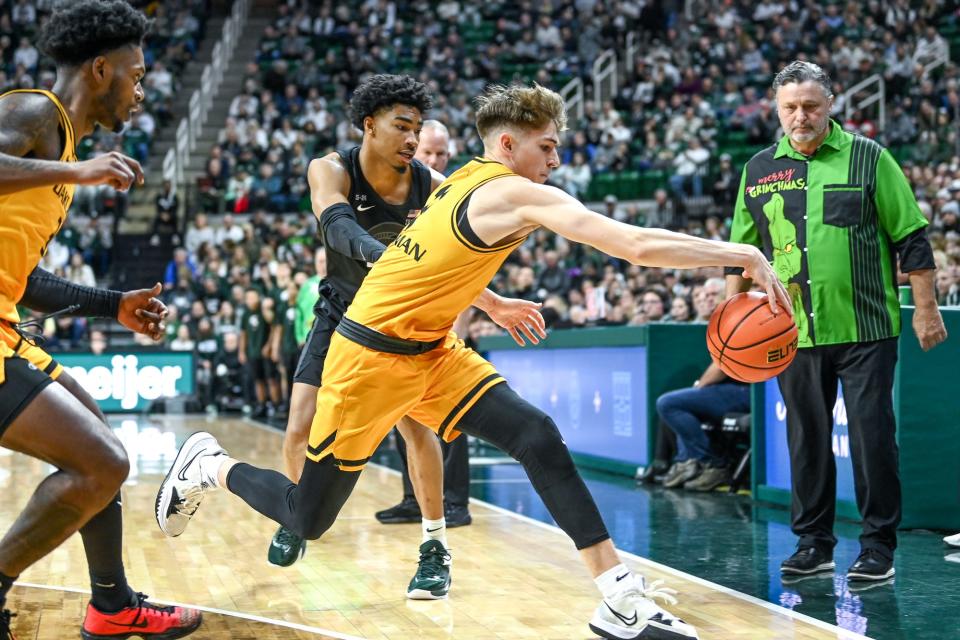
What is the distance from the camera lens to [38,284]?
3.87 meters

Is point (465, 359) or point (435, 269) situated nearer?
point (435, 269)

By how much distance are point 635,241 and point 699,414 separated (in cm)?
488

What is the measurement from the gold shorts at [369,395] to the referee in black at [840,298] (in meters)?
1.62

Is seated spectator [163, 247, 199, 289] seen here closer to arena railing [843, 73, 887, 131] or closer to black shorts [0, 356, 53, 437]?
arena railing [843, 73, 887, 131]

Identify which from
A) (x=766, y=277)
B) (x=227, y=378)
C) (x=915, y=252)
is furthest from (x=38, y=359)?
(x=227, y=378)

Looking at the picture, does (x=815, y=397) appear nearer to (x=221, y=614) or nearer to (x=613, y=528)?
(x=613, y=528)

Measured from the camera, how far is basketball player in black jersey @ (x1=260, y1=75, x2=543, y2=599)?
4.65m

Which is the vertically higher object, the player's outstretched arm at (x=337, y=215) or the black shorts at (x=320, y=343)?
the player's outstretched arm at (x=337, y=215)

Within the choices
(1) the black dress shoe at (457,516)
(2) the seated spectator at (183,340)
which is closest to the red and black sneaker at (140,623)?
(1) the black dress shoe at (457,516)

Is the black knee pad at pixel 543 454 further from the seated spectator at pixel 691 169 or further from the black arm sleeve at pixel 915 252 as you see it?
the seated spectator at pixel 691 169

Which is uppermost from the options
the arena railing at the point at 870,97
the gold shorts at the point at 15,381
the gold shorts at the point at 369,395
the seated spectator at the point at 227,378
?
the arena railing at the point at 870,97

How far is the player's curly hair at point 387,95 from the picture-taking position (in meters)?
4.91

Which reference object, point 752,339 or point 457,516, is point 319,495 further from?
point 457,516

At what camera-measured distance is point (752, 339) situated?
4.30 metres
